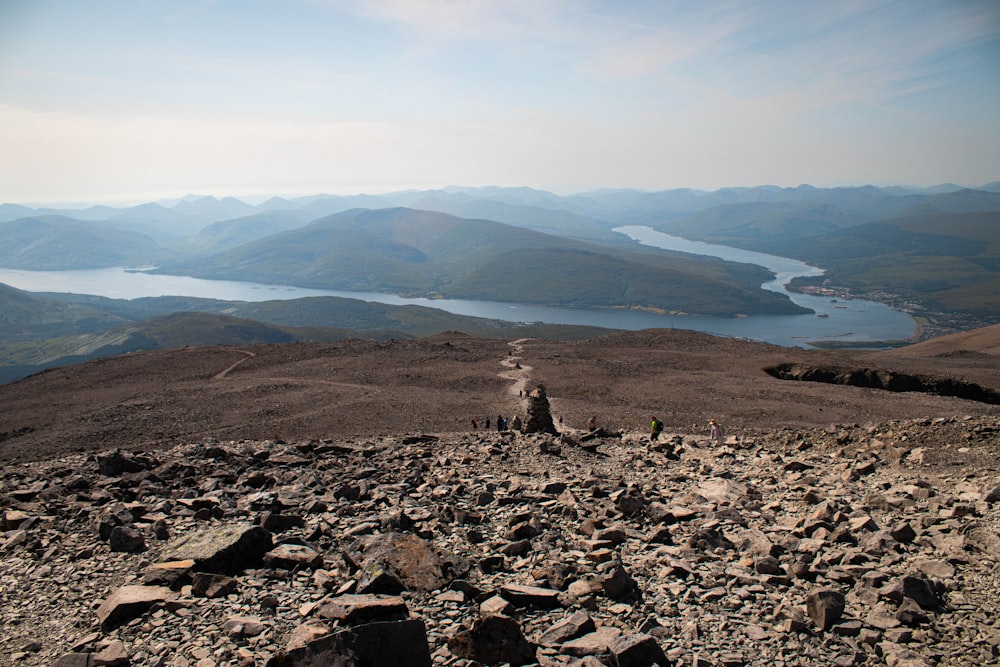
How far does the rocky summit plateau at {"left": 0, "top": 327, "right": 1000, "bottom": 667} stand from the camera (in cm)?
848

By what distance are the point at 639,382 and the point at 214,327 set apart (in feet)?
488

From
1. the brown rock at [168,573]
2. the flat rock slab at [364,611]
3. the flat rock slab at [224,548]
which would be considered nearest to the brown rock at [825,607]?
the flat rock slab at [364,611]

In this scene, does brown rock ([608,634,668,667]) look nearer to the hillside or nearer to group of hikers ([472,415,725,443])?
group of hikers ([472,415,725,443])

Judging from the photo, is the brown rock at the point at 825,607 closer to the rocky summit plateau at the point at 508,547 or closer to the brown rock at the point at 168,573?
the rocky summit plateau at the point at 508,547

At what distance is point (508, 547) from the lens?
12.1 meters

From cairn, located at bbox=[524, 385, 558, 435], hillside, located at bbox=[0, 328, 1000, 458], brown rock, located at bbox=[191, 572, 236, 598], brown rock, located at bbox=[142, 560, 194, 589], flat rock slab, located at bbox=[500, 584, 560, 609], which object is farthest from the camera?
hillside, located at bbox=[0, 328, 1000, 458]

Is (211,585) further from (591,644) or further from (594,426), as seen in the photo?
(594,426)

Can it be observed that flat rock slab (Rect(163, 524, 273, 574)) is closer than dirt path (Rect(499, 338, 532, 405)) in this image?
Yes

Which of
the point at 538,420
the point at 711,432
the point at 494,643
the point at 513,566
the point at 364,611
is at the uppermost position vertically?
the point at 364,611

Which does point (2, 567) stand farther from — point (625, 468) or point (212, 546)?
point (625, 468)

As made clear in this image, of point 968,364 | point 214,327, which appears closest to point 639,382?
point 968,364

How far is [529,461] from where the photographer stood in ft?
70.3

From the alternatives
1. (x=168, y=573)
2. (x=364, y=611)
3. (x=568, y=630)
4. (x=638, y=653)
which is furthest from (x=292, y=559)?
(x=638, y=653)

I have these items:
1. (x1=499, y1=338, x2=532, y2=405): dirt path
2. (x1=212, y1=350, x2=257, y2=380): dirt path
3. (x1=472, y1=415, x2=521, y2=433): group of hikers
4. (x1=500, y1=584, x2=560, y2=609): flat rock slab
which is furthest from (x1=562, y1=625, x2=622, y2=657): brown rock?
(x1=212, y1=350, x2=257, y2=380): dirt path
